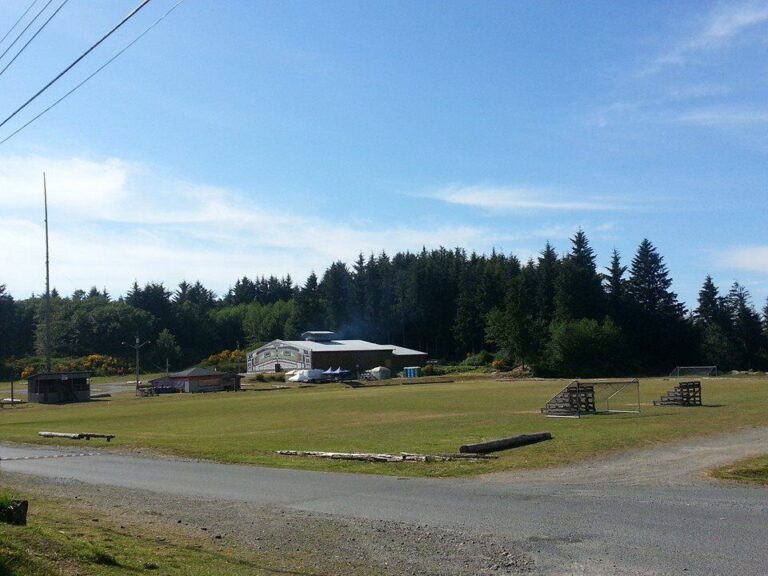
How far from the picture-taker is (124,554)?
36.5 feet

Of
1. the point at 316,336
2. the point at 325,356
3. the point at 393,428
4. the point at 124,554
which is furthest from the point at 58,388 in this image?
the point at 124,554

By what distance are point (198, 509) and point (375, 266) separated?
510ft

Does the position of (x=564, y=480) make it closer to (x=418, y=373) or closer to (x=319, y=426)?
(x=319, y=426)

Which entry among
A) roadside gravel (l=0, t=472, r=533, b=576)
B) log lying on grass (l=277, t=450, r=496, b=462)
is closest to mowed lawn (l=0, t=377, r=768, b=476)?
log lying on grass (l=277, t=450, r=496, b=462)

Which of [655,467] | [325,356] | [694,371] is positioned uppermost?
[325,356]

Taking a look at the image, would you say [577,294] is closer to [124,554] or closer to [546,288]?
[546,288]

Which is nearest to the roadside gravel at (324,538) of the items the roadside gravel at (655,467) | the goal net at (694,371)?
the roadside gravel at (655,467)

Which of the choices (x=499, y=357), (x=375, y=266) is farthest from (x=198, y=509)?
(x=375, y=266)

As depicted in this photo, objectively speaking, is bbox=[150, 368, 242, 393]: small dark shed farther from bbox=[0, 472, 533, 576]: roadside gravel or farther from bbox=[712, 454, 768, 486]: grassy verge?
bbox=[712, 454, 768, 486]: grassy verge

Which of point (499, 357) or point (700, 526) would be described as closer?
point (700, 526)

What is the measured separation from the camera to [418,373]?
396ft

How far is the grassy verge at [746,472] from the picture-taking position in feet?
59.1

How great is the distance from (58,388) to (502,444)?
68.2m

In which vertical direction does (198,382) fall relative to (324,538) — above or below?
above
